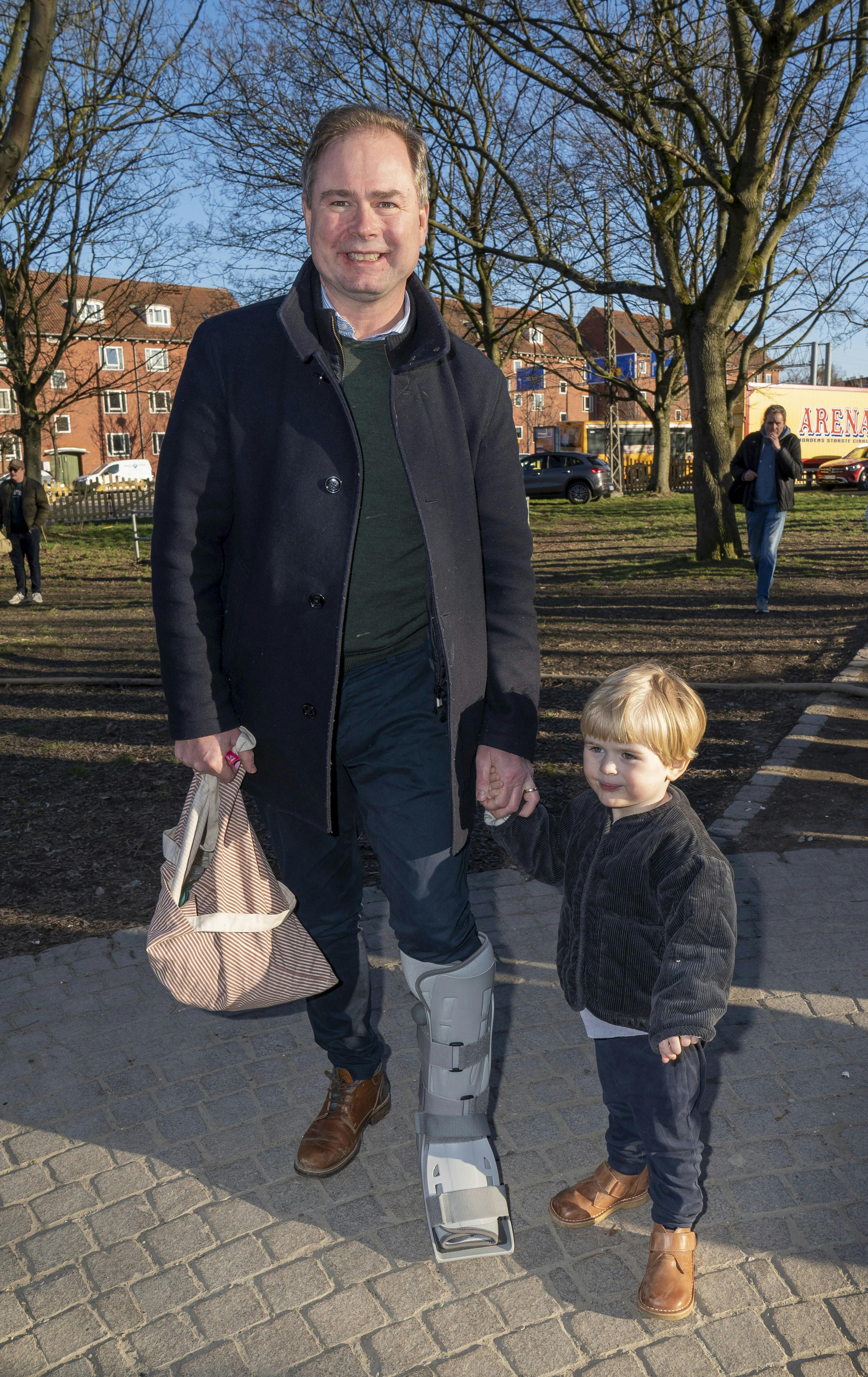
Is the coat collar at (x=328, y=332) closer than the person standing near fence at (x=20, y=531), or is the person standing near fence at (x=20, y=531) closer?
the coat collar at (x=328, y=332)

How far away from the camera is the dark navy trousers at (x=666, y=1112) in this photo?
226 centimetres

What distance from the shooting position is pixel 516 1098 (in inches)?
Result: 120

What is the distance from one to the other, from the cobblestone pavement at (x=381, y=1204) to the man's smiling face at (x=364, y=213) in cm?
211

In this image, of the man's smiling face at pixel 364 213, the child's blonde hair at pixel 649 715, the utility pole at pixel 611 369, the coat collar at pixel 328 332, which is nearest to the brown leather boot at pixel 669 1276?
the child's blonde hair at pixel 649 715

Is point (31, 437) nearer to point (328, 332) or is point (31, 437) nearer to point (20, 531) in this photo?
point (20, 531)

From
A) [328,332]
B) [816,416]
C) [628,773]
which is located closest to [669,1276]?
[628,773]

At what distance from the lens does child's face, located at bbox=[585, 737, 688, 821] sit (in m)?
2.19

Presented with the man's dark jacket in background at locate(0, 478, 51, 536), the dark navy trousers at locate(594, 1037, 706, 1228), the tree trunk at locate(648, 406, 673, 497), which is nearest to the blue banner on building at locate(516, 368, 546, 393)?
the tree trunk at locate(648, 406, 673, 497)

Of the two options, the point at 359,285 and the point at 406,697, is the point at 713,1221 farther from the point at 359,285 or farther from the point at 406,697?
the point at 359,285

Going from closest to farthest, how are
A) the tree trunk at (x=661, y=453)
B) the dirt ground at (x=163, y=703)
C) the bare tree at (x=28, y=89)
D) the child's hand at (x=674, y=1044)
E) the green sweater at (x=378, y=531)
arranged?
the child's hand at (x=674, y=1044) → the green sweater at (x=378, y=531) → the dirt ground at (x=163, y=703) → the bare tree at (x=28, y=89) → the tree trunk at (x=661, y=453)

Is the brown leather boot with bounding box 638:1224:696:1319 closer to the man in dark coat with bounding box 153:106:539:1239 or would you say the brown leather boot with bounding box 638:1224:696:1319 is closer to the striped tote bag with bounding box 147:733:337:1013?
the man in dark coat with bounding box 153:106:539:1239

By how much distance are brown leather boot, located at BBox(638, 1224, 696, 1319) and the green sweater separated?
140 centimetres

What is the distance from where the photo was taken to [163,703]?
314 inches

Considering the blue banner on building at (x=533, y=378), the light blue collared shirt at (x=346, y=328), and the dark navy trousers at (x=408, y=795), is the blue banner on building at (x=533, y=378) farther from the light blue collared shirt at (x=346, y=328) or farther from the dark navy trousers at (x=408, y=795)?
the dark navy trousers at (x=408, y=795)
